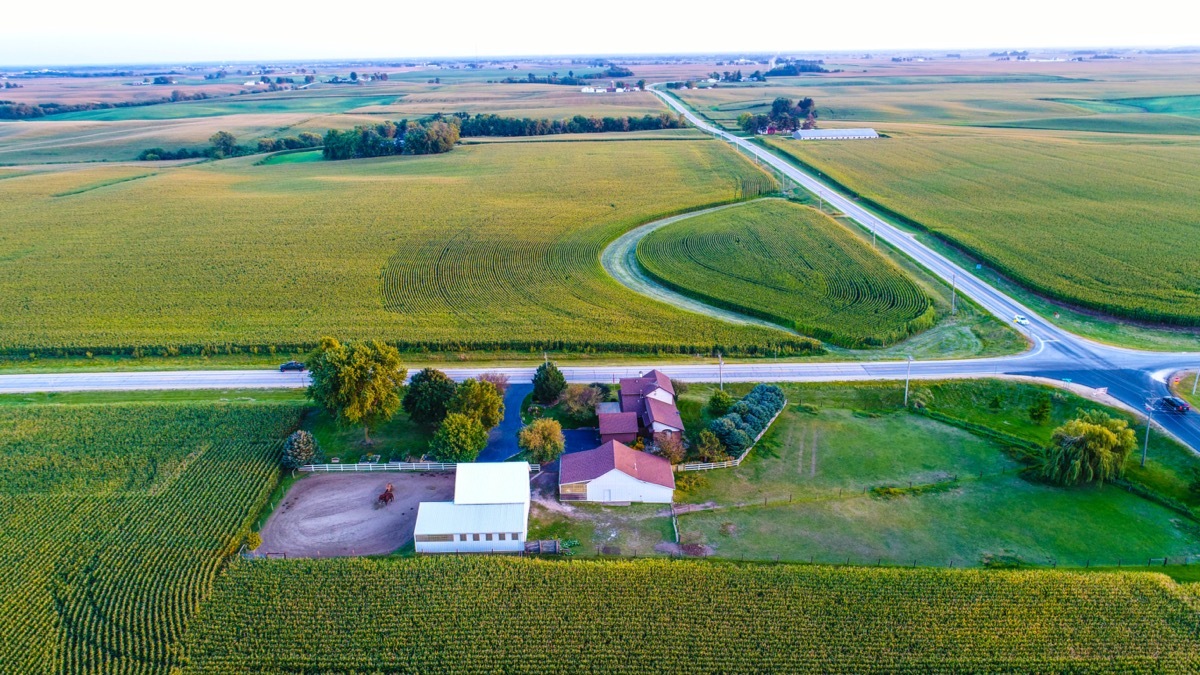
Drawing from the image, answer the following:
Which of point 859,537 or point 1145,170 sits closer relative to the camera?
point 859,537

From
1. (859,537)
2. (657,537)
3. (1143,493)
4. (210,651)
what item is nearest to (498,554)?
(657,537)

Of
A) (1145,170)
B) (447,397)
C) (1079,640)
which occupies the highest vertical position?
(1145,170)

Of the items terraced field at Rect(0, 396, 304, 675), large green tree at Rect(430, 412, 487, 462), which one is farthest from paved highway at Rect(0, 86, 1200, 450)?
large green tree at Rect(430, 412, 487, 462)

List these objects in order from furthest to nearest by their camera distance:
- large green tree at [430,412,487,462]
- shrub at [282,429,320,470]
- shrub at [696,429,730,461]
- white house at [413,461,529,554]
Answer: shrub at [696,429,730,461] → large green tree at [430,412,487,462] → shrub at [282,429,320,470] → white house at [413,461,529,554]

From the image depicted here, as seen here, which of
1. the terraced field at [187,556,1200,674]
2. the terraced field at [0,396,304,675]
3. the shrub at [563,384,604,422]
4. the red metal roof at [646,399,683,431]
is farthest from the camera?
the shrub at [563,384,604,422]

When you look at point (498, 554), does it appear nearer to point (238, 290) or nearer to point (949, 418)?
point (949, 418)

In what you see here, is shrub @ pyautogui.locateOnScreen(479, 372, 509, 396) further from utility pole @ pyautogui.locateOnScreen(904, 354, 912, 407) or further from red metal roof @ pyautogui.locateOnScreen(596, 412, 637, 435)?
utility pole @ pyautogui.locateOnScreen(904, 354, 912, 407)

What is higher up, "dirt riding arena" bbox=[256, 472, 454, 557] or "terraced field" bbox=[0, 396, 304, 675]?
"terraced field" bbox=[0, 396, 304, 675]

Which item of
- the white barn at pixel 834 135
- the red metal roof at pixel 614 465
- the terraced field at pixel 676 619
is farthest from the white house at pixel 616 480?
the white barn at pixel 834 135

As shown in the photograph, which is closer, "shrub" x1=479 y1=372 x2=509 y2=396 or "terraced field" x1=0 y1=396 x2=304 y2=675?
"terraced field" x1=0 y1=396 x2=304 y2=675
